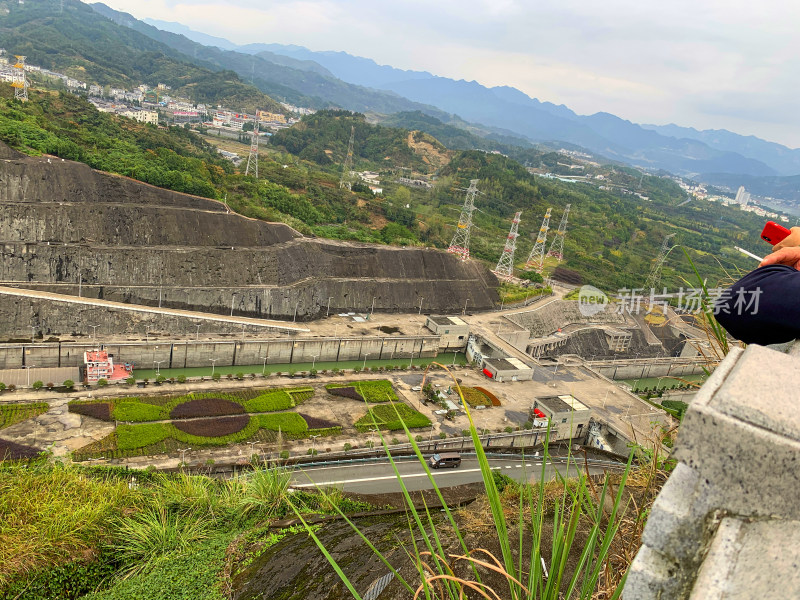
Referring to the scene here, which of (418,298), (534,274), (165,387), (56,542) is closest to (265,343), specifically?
(165,387)

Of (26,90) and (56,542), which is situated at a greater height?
(26,90)

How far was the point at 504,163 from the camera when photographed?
87000mm

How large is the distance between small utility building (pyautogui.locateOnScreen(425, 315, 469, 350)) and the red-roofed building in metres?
17.6

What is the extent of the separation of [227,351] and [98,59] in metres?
112

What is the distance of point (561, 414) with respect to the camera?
77.4 feet

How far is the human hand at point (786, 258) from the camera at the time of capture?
2.44 metres

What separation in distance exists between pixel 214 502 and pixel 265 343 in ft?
55.7

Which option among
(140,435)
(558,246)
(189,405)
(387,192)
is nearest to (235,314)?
(189,405)

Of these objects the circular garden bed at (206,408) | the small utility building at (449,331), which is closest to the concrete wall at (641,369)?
the small utility building at (449,331)

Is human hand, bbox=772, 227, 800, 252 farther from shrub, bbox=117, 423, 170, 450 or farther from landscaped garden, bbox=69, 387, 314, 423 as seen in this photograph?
landscaped garden, bbox=69, 387, 314, 423

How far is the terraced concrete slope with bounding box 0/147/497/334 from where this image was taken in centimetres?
2503

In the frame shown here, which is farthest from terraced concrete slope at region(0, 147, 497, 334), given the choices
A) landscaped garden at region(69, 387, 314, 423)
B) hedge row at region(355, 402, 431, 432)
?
hedge row at region(355, 402, 431, 432)

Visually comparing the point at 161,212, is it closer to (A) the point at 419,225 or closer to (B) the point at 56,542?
(B) the point at 56,542

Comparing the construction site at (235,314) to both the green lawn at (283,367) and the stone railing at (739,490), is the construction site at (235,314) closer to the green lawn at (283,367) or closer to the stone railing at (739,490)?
the green lawn at (283,367)
